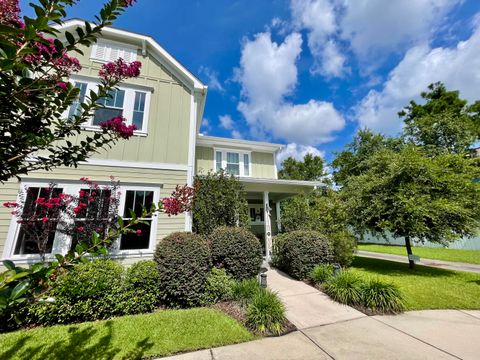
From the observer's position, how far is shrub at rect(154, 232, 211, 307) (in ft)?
16.5

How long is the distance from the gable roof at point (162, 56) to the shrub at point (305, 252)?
656 centimetres

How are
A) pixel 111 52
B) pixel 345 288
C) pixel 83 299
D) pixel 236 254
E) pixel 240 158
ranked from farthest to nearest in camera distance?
1. pixel 240 158
2. pixel 111 52
3. pixel 236 254
4. pixel 345 288
5. pixel 83 299

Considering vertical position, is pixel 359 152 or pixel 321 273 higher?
Result: pixel 359 152

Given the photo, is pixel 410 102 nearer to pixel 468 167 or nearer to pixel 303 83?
pixel 303 83

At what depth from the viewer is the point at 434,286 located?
6512mm

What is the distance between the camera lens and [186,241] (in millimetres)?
5547

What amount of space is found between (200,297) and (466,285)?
817 centimetres

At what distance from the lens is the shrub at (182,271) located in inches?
198

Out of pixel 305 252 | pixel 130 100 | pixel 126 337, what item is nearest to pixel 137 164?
pixel 130 100

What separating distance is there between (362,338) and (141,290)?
4.68 meters

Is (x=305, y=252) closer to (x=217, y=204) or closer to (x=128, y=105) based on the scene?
(x=217, y=204)

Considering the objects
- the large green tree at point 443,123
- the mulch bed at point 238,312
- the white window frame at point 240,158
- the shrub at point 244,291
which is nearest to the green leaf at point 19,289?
the mulch bed at point 238,312

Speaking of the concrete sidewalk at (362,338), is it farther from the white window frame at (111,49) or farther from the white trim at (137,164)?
the white window frame at (111,49)

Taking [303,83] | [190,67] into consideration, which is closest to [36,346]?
[190,67]
